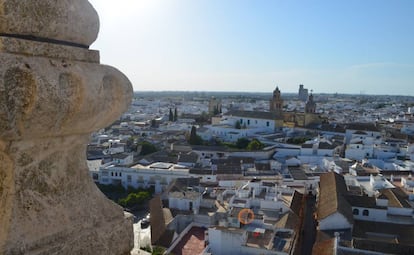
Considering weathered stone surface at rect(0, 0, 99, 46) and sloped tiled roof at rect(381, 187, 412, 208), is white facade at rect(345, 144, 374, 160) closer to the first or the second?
sloped tiled roof at rect(381, 187, 412, 208)

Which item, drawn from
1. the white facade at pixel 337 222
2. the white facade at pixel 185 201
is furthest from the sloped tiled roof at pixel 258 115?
the white facade at pixel 337 222

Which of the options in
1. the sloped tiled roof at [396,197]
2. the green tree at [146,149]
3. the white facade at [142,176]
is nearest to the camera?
the sloped tiled roof at [396,197]

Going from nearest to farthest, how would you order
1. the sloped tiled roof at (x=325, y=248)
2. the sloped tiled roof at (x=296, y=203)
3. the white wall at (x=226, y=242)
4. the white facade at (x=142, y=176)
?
the sloped tiled roof at (x=325, y=248) → the white wall at (x=226, y=242) → the sloped tiled roof at (x=296, y=203) → the white facade at (x=142, y=176)

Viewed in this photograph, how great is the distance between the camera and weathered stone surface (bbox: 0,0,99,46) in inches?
58.6

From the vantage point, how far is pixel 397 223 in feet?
50.3

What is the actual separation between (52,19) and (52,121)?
1.36 ft

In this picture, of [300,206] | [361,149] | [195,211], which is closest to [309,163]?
[361,149]

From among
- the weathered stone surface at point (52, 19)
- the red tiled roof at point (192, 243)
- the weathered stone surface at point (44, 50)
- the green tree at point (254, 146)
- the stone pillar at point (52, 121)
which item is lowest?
the red tiled roof at point (192, 243)

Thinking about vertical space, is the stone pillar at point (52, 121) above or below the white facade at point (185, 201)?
Result: above

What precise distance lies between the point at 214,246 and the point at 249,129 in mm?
27430

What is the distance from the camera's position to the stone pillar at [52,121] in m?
1.46

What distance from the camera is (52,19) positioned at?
5.30 feet

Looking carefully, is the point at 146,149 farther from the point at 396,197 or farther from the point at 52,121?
the point at 52,121

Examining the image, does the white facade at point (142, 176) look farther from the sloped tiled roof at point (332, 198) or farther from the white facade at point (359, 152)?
the white facade at point (359, 152)
